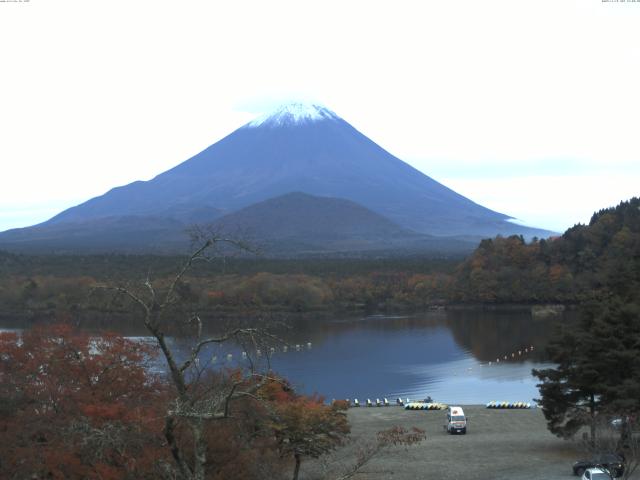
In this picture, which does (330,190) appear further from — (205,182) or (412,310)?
(412,310)

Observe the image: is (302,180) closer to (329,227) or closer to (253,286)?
(329,227)

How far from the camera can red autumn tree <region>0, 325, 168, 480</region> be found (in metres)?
8.04

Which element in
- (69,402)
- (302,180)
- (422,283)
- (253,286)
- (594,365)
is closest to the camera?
(69,402)

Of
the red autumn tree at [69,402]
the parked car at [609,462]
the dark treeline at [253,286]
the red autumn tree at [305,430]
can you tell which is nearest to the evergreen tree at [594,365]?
the parked car at [609,462]

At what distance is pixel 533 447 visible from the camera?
47.1 ft

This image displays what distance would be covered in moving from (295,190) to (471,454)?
450 ft

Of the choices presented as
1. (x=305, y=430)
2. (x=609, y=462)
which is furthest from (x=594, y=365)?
(x=305, y=430)

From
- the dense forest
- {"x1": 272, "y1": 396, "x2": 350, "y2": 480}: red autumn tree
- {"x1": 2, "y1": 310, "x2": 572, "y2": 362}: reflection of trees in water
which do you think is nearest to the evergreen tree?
{"x1": 272, "y1": 396, "x2": 350, "y2": 480}: red autumn tree

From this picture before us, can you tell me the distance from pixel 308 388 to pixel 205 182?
437 ft

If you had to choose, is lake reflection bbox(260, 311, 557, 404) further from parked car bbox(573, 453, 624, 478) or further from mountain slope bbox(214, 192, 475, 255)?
mountain slope bbox(214, 192, 475, 255)

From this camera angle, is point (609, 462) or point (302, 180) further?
point (302, 180)

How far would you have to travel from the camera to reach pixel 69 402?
974 centimetres

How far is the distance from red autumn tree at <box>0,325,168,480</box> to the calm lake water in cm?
964

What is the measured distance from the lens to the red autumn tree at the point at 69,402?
8.04 metres
